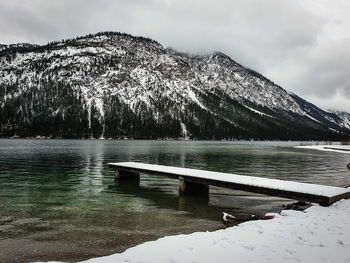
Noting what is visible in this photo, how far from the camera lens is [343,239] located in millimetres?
9750

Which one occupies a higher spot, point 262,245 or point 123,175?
point 262,245

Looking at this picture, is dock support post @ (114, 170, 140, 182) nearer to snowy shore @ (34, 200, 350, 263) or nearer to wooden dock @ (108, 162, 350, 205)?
wooden dock @ (108, 162, 350, 205)

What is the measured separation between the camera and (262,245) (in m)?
9.42

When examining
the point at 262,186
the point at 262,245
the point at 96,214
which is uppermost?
the point at 262,186

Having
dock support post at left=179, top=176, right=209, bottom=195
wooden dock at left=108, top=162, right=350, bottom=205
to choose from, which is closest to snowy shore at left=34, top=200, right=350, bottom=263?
wooden dock at left=108, top=162, right=350, bottom=205

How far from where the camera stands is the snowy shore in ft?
27.5

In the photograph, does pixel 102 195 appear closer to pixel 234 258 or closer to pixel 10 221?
pixel 10 221

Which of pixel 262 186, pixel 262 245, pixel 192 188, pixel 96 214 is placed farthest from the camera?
pixel 192 188

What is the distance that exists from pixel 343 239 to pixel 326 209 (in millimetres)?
4408

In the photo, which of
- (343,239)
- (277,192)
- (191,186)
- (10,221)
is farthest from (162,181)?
(343,239)

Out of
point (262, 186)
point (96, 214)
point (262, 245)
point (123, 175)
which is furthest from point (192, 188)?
point (262, 245)

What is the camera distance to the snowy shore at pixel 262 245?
27.5 feet

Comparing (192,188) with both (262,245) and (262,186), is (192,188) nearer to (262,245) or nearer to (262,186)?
(262,186)

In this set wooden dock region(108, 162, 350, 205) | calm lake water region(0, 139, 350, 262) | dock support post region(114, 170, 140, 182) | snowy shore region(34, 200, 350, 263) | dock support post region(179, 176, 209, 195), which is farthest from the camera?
dock support post region(114, 170, 140, 182)
